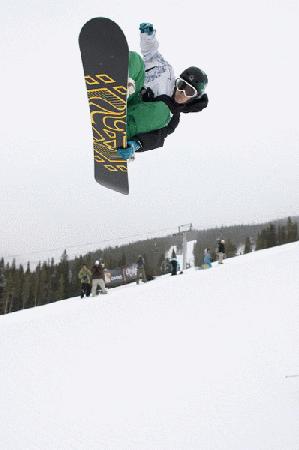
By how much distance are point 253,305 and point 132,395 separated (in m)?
3.92

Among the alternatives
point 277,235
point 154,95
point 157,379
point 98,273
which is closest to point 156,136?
point 154,95

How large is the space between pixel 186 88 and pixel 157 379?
11.4ft

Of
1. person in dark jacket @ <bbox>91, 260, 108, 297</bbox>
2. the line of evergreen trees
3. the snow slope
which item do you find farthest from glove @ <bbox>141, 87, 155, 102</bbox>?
the line of evergreen trees

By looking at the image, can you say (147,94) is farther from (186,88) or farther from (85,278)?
(85,278)

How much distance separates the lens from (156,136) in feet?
14.6

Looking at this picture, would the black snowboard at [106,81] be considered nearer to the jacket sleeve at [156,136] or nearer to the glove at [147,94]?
the jacket sleeve at [156,136]

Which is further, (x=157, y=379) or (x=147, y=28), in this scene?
(x=157, y=379)

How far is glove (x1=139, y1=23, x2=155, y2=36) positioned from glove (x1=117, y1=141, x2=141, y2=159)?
1087 mm

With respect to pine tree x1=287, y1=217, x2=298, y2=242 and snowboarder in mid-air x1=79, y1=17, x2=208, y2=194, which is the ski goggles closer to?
snowboarder in mid-air x1=79, y1=17, x2=208, y2=194

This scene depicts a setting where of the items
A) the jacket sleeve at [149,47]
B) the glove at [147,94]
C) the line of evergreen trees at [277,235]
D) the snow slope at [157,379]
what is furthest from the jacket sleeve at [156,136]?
the line of evergreen trees at [277,235]

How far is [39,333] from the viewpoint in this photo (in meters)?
7.61

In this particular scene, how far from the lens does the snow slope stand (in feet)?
14.1

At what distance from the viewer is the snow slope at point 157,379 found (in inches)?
170

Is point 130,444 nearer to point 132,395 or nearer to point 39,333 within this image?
point 132,395
